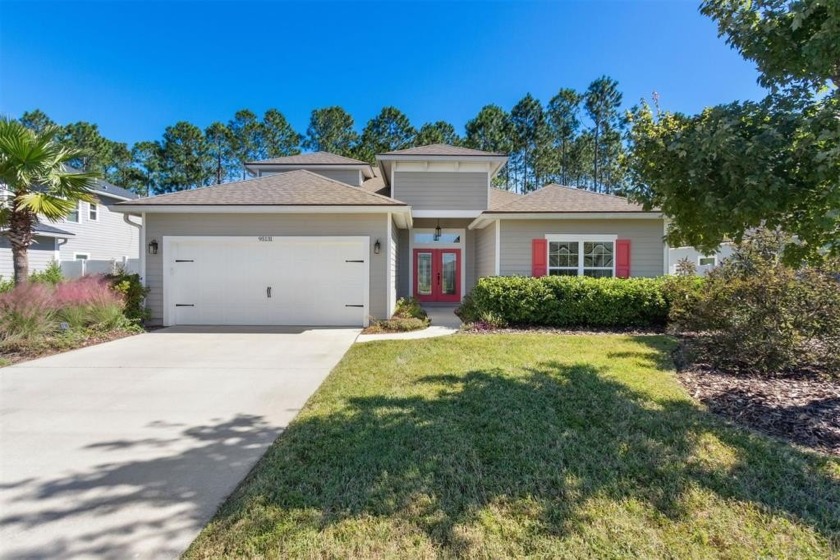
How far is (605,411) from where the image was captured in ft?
13.4

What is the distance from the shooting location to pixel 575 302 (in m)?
9.36

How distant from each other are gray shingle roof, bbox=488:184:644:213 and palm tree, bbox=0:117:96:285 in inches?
389

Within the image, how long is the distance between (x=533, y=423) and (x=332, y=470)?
1936 mm

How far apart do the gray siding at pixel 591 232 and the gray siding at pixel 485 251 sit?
1.63 feet

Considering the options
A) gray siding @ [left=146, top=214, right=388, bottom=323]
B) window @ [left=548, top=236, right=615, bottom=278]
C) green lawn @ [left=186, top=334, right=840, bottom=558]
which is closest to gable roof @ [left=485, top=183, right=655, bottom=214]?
window @ [left=548, top=236, right=615, bottom=278]

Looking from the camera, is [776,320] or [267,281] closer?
[776,320]

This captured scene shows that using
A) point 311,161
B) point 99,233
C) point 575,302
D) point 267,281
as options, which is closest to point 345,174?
point 311,161

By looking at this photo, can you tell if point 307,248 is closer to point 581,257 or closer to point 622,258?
point 581,257

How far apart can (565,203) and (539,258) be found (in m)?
1.90

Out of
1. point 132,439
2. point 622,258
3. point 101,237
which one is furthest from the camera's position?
point 101,237

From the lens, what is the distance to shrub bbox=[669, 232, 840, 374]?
17.1 feet

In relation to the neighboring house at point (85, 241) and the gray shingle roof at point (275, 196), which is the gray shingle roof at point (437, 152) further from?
the neighboring house at point (85, 241)

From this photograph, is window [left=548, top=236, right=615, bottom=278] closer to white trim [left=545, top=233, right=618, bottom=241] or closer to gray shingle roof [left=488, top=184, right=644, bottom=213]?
white trim [left=545, top=233, right=618, bottom=241]

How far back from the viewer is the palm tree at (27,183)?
743 centimetres
